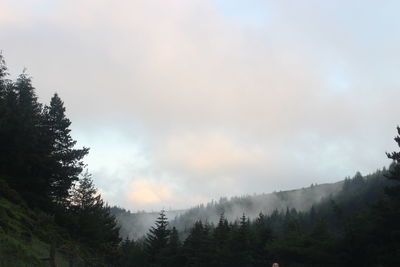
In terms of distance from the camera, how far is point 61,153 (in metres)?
47.5

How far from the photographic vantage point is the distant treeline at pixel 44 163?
1585 inches

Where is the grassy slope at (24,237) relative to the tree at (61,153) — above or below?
below

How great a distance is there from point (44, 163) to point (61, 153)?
13.8ft

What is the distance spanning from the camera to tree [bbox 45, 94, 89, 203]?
45.8 metres

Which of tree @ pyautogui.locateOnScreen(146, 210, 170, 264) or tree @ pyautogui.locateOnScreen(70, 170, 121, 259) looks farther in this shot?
tree @ pyautogui.locateOnScreen(146, 210, 170, 264)

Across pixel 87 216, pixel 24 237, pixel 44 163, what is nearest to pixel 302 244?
pixel 87 216

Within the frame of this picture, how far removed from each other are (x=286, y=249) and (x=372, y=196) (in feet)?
418

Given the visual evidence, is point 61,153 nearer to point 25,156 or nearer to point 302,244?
point 25,156

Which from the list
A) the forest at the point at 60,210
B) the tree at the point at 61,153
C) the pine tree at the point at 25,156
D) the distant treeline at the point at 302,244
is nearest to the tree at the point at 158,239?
the distant treeline at the point at 302,244

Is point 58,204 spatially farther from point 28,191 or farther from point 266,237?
point 266,237

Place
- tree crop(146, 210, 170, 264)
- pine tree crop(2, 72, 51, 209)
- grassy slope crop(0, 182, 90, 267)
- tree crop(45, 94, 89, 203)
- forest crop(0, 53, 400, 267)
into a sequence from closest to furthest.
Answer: grassy slope crop(0, 182, 90, 267) < forest crop(0, 53, 400, 267) < pine tree crop(2, 72, 51, 209) < tree crop(45, 94, 89, 203) < tree crop(146, 210, 170, 264)

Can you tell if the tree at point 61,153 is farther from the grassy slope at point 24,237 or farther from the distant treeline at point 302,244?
the distant treeline at point 302,244

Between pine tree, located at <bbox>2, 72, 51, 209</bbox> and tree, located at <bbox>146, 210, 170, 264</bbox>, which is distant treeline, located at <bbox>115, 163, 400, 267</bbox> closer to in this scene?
tree, located at <bbox>146, 210, 170, 264</bbox>

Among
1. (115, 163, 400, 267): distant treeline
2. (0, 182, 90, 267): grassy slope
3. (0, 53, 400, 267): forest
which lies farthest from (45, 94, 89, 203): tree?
(115, 163, 400, 267): distant treeline
